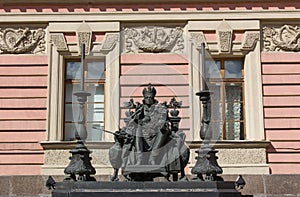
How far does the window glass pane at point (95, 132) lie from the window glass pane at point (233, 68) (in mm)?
3397

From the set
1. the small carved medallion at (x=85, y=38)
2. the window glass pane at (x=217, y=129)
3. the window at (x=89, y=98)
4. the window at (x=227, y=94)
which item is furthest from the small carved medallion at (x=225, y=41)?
the small carved medallion at (x=85, y=38)

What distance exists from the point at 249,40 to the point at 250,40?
2 centimetres

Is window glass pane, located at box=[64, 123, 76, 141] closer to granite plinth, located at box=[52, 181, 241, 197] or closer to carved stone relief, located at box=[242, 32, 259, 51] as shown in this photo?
granite plinth, located at box=[52, 181, 241, 197]

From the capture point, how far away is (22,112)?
1282 centimetres

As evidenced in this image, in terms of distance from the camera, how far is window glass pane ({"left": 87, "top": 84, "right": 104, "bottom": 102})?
13242mm

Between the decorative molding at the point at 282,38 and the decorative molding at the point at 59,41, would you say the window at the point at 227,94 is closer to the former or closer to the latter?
→ the decorative molding at the point at 282,38

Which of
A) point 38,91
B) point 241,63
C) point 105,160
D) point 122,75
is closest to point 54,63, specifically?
point 38,91

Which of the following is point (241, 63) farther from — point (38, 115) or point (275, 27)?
point (38, 115)

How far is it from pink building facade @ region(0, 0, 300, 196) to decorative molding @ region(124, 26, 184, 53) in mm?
25

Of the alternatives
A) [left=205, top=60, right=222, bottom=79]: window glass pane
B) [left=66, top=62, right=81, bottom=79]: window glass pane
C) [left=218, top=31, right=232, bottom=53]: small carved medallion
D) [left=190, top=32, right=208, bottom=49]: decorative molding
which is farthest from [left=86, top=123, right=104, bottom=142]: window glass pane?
[left=218, top=31, right=232, bottom=53]: small carved medallion

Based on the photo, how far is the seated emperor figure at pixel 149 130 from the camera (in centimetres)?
936

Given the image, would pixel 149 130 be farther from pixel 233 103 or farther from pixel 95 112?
pixel 233 103

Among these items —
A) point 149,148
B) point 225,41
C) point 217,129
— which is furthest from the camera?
point 225,41

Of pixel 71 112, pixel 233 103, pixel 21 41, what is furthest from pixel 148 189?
pixel 21 41
